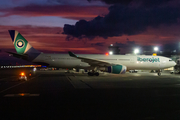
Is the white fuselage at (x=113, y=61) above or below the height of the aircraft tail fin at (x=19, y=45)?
below

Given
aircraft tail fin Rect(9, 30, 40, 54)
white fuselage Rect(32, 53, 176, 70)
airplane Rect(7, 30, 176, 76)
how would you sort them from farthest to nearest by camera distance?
1. white fuselage Rect(32, 53, 176, 70)
2. aircraft tail fin Rect(9, 30, 40, 54)
3. airplane Rect(7, 30, 176, 76)

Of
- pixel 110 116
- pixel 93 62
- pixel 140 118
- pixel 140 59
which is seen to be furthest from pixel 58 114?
pixel 140 59

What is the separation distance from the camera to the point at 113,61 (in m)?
36.8

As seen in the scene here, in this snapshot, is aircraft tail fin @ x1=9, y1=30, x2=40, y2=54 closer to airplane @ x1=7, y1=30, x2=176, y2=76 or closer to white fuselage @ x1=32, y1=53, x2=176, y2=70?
airplane @ x1=7, y1=30, x2=176, y2=76

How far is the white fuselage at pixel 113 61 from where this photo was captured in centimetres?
3575

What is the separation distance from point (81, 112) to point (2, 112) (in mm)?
3366

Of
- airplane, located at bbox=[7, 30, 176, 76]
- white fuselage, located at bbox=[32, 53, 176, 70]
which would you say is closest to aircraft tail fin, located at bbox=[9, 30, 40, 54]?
airplane, located at bbox=[7, 30, 176, 76]

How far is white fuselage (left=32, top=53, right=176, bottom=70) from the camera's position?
35.8 metres

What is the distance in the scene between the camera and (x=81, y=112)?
329 inches

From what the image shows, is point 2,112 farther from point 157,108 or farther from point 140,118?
point 157,108

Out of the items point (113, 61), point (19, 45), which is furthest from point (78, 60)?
point (19, 45)

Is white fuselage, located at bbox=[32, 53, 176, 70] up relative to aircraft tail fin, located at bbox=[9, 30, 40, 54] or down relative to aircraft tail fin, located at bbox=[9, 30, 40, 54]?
down

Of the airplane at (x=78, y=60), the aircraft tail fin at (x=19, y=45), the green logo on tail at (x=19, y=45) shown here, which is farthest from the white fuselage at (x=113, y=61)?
the green logo on tail at (x=19, y=45)

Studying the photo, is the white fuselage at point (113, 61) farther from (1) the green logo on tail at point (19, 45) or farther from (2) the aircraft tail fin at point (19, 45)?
(1) the green logo on tail at point (19, 45)
